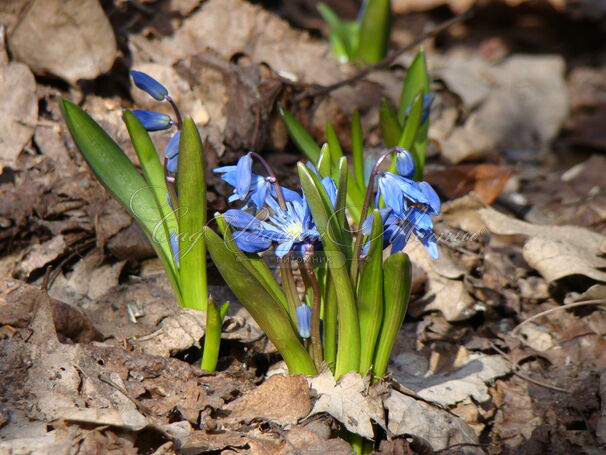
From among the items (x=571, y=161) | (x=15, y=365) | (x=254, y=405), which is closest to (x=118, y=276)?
(x=15, y=365)

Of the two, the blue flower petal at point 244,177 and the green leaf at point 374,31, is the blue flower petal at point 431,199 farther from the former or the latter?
the green leaf at point 374,31

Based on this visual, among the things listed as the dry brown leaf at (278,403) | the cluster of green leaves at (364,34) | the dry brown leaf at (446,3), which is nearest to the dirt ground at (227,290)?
the dry brown leaf at (278,403)

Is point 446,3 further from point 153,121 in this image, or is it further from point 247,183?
point 247,183

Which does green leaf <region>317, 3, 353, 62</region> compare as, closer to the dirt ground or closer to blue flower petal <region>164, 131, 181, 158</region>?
the dirt ground

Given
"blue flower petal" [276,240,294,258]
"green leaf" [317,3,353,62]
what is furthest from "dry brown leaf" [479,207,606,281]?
"green leaf" [317,3,353,62]

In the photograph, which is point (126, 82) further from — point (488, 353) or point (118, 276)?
point (488, 353)
